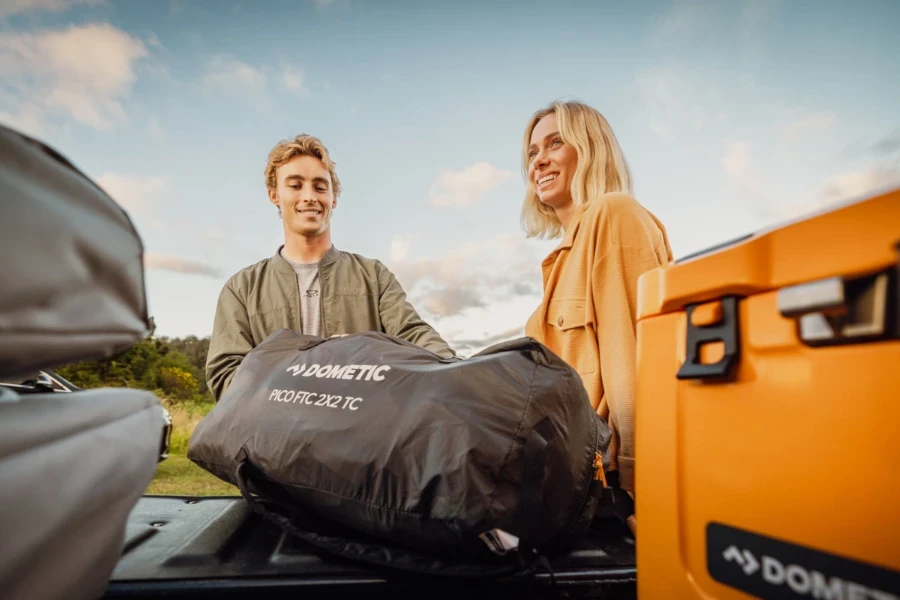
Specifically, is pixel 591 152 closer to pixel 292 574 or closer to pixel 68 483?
pixel 292 574

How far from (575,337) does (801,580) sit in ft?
3.66

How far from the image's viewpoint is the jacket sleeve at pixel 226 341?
207 centimetres

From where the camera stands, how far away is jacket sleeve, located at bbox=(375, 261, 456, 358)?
2.24 meters

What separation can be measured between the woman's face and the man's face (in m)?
1.10

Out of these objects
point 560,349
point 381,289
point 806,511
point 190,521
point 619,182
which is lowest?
point 190,521

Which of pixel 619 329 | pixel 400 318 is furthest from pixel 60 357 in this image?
pixel 400 318

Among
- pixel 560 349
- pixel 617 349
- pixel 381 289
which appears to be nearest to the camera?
pixel 617 349

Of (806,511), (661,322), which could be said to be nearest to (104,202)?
(661,322)

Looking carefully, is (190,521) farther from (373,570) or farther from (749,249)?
(749,249)

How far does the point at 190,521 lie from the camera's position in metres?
1.21

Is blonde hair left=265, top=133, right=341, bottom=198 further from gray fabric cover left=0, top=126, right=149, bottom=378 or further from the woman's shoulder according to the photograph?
gray fabric cover left=0, top=126, right=149, bottom=378

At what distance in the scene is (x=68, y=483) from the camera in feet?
1.74

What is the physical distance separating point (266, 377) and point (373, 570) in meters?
0.51

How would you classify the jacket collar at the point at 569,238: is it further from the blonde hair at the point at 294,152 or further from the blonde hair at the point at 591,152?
the blonde hair at the point at 294,152
